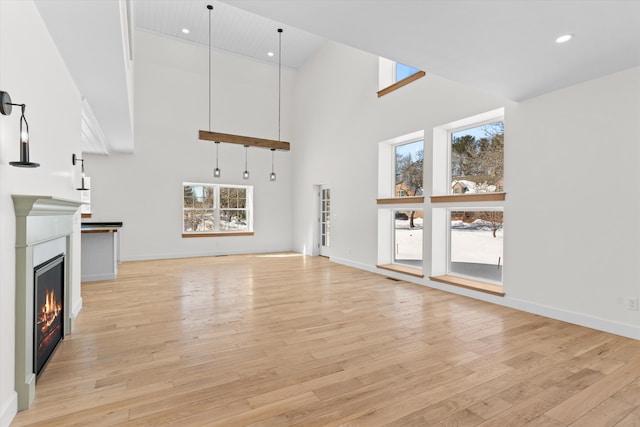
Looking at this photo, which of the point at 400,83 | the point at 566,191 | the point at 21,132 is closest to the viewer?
the point at 21,132

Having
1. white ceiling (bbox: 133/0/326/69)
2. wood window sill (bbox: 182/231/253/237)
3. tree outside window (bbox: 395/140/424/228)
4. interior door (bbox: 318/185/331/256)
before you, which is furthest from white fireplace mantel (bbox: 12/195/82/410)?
interior door (bbox: 318/185/331/256)

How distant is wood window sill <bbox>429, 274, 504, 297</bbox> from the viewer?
4.13 meters

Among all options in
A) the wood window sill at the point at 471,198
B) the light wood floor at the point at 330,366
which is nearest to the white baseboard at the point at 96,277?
the light wood floor at the point at 330,366

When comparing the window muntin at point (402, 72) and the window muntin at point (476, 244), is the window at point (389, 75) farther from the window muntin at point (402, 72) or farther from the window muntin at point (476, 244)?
the window muntin at point (476, 244)

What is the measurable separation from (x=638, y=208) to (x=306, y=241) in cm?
663

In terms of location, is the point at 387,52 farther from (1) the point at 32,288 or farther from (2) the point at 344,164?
(2) the point at 344,164

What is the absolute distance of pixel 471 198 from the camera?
4379 millimetres

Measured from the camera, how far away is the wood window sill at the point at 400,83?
5.09 m

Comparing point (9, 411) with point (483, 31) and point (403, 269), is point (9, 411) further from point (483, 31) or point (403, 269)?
point (403, 269)

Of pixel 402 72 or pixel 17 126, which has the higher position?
pixel 402 72

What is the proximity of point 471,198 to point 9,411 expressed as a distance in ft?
15.6

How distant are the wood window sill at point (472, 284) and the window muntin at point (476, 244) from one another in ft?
0.40

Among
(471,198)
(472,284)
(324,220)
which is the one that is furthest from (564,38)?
(324,220)

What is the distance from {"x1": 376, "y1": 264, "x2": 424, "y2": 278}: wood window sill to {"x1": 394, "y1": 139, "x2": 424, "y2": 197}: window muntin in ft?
4.26
